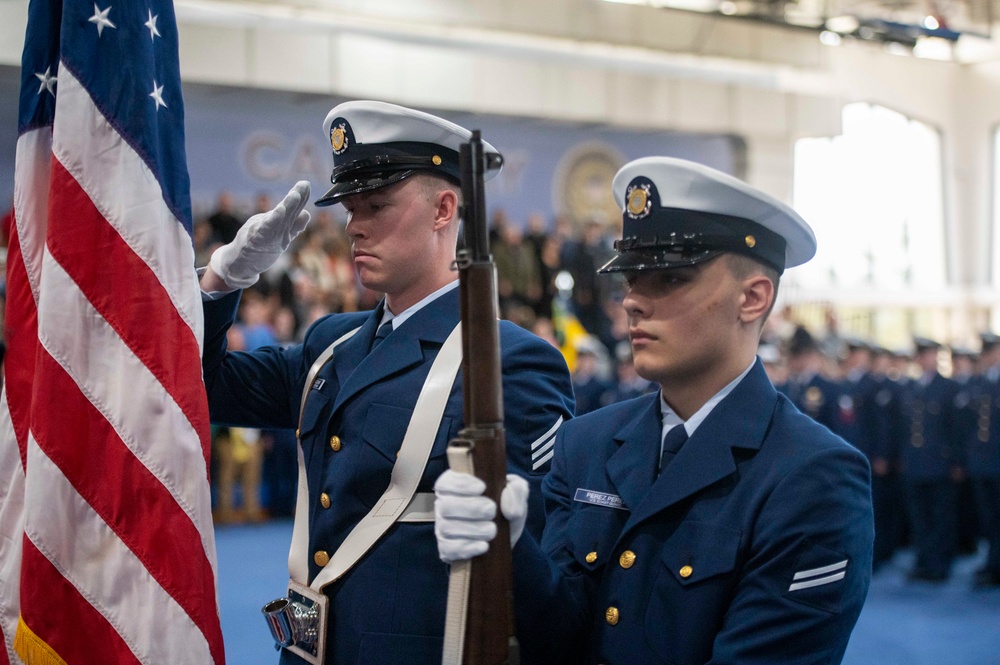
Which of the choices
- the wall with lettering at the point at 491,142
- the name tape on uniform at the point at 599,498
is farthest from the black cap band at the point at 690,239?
the wall with lettering at the point at 491,142

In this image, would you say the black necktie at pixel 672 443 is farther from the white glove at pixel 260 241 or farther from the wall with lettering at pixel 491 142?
the wall with lettering at pixel 491 142

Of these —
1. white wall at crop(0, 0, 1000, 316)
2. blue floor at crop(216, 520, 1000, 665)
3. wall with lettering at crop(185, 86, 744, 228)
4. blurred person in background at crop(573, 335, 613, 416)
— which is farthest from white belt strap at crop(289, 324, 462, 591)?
wall with lettering at crop(185, 86, 744, 228)

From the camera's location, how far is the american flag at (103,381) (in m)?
2.00

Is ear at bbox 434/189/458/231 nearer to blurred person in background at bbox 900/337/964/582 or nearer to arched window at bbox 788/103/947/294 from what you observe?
blurred person in background at bbox 900/337/964/582

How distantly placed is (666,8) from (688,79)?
4.18ft

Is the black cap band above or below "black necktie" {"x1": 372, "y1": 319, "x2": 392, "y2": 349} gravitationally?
above

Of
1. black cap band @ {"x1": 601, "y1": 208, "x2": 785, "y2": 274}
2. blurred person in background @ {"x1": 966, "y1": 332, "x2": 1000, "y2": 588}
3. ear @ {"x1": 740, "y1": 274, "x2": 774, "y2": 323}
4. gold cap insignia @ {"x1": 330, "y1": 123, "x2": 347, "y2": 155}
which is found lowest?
blurred person in background @ {"x1": 966, "y1": 332, "x2": 1000, "y2": 588}

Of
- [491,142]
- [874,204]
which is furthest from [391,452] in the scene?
[874,204]

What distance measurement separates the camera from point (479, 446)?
4.83 ft

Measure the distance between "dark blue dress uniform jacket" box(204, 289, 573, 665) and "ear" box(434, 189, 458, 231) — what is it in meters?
0.14

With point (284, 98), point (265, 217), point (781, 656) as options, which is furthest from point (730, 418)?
point (284, 98)

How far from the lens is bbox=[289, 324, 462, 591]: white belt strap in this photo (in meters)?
1.83

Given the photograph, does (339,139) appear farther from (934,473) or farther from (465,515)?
(934,473)

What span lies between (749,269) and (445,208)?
2.11 feet
